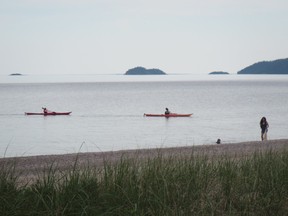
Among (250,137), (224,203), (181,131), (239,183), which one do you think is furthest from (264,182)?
(181,131)

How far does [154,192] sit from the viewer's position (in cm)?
577

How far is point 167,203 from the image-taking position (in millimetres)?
5586

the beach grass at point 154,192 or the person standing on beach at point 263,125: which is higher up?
the beach grass at point 154,192

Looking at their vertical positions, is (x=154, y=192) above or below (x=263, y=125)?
above

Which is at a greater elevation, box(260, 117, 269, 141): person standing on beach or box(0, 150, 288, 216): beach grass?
box(0, 150, 288, 216): beach grass

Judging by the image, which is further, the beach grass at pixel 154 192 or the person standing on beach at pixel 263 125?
the person standing on beach at pixel 263 125

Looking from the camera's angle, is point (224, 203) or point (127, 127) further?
point (127, 127)

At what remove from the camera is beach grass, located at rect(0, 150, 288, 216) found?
209 inches

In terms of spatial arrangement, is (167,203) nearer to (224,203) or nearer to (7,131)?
(224,203)

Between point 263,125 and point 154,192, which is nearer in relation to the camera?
point 154,192

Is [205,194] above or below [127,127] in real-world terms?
above

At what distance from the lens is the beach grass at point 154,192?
209 inches

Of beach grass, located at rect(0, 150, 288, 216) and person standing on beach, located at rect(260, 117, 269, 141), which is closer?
beach grass, located at rect(0, 150, 288, 216)

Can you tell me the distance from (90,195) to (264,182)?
2.45 meters
